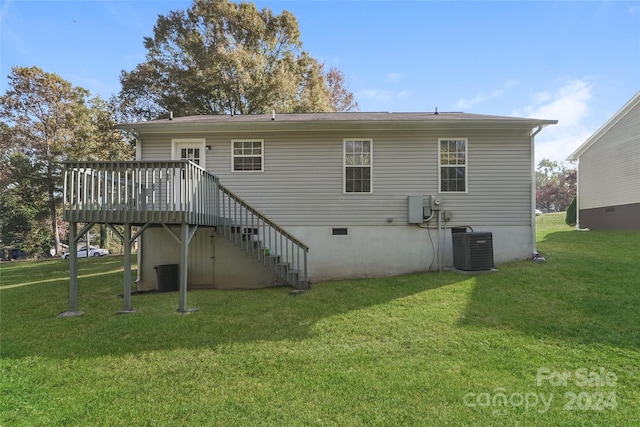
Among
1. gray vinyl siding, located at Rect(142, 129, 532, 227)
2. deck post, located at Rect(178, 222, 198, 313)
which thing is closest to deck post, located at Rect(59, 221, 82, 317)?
deck post, located at Rect(178, 222, 198, 313)

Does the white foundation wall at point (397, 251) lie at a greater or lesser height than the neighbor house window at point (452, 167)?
lesser

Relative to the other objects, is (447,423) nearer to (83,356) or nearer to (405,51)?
(83,356)

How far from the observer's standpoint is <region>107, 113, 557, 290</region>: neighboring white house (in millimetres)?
8383

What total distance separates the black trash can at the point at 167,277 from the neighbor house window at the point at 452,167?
23.0 ft

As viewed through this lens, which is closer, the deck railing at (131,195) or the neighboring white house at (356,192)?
the deck railing at (131,195)

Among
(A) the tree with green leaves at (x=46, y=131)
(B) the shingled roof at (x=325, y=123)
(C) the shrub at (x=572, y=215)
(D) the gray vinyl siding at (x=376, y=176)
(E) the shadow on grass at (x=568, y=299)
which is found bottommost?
(E) the shadow on grass at (x=568, y=299)

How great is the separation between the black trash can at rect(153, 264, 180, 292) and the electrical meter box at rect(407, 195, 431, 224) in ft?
19.6

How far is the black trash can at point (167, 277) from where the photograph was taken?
8031 mm

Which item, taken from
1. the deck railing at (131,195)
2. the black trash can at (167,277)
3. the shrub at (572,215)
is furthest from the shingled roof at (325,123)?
the shrub at (572,215)

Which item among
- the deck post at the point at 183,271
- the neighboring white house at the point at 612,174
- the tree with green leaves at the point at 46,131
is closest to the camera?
the deck post at the point at 183,271

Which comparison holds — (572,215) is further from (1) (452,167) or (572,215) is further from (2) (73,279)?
(2) (73,279)

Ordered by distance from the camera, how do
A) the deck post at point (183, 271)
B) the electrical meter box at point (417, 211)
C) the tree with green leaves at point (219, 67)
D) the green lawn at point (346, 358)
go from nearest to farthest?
the green lawn at point (346, 358)
the deck post at point (183, 271)
the electrical meter box at point (417, 211)
the tree with green leaves at point (219, 67)

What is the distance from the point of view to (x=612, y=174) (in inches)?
536

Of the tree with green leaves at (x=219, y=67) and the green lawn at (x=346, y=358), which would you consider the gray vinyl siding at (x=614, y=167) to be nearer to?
the green lawn at (x=346, y=358)
